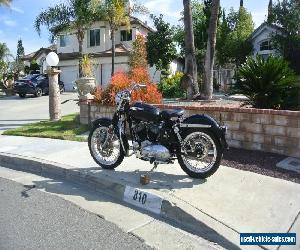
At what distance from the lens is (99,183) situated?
5863mm

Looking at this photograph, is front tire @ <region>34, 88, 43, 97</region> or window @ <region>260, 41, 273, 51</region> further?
window @ <region>260, 41, 273, 51</region>

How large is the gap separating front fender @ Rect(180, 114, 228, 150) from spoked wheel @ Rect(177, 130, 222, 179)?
0.23 feet

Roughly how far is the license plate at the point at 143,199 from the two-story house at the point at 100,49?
27584mm

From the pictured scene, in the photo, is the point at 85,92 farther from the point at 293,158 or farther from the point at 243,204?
the point at 243,204

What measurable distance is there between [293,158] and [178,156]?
235 cm

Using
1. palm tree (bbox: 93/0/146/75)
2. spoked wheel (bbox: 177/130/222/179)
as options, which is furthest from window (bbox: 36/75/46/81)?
spoked wheel (bbox: 177/130/222/179)

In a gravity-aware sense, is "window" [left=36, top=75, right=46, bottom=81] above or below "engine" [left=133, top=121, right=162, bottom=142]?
above

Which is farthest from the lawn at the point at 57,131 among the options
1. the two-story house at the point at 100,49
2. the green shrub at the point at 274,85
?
the two-story house at the point at 100,49

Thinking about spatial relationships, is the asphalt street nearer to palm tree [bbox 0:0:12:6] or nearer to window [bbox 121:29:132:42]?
palm tree [bbox 0:0:12:6]

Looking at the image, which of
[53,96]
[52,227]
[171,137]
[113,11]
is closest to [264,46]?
[113,11]

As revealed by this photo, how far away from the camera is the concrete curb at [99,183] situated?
4.45m

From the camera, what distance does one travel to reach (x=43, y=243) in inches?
162

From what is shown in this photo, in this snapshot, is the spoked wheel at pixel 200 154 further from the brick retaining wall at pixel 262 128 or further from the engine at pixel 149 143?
the brick retaining wall at pixel 262 128

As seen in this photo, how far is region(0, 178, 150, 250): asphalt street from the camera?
412cm
